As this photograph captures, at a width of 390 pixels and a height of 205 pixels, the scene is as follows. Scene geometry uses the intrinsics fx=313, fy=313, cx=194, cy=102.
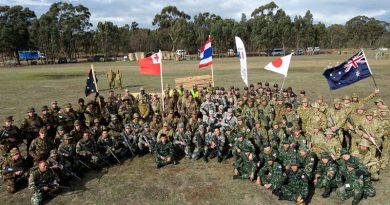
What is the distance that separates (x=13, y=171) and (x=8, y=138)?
69.4 inches

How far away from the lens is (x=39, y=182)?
27.4 ft

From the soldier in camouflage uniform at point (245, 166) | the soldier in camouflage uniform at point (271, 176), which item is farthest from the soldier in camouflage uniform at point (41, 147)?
the soldier in camouflage uniform at point (271, 176)

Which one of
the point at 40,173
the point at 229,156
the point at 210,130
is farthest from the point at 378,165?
the point at 40,173

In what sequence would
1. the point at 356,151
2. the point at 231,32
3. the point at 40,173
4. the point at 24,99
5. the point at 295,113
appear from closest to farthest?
1. the point at 40,173
2. the point at 356,151
3. the point at 295,113
4. the point at 24,99
5. the point at 231,32

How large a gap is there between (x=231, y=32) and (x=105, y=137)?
93216 mm

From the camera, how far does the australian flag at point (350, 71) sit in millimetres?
10531

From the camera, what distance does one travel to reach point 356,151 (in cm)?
900

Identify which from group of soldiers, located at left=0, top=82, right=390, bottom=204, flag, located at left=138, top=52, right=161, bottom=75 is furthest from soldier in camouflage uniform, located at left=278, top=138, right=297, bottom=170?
flag, located at left=138, top=52, right=161, bottom=75

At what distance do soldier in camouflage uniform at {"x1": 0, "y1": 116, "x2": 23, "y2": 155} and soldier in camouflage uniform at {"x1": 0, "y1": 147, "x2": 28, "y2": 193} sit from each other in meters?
0.95

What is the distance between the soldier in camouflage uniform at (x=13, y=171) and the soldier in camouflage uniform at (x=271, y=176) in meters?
6.78

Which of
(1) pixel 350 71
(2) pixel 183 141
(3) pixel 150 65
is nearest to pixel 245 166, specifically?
(2) pixel 183 141

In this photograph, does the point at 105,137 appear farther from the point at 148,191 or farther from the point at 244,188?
the point at 244,188

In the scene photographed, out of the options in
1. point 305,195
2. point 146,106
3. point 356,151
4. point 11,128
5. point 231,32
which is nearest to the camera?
point 305,195

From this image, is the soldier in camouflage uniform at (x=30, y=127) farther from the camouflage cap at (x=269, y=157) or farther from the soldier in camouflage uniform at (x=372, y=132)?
the soldier in camouflage uniform at (x=372, y=132)
